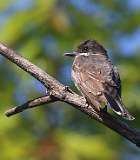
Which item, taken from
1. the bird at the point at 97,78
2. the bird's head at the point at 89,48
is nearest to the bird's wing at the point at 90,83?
the bird at the point at 97,78

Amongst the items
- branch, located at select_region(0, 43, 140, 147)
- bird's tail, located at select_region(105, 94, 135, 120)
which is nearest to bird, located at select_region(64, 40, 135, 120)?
bird's tail, located at select_region(105, 94, 135, 120)

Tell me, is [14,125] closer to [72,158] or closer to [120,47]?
[72,158]

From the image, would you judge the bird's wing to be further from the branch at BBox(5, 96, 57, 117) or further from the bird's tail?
the branch at BBox(5, 96, 57, 117)

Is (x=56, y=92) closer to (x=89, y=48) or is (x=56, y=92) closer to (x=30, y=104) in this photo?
(x=30, y=104)

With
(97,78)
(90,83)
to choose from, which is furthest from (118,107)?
(97,78)

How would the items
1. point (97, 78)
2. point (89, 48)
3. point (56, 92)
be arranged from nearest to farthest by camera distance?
point (56, 92)
point (97, 78)
point (89, 48)

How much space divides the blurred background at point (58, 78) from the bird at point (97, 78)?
0.43m

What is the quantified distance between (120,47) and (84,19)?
0.40 m

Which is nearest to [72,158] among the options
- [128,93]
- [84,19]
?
[128,93]

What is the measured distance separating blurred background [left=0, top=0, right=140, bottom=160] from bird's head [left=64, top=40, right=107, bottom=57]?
12.7 inches

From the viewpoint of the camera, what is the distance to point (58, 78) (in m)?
6.22

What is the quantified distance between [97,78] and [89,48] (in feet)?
2.18

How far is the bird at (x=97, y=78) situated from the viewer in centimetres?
468

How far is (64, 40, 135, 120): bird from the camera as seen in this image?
468 centimetres
